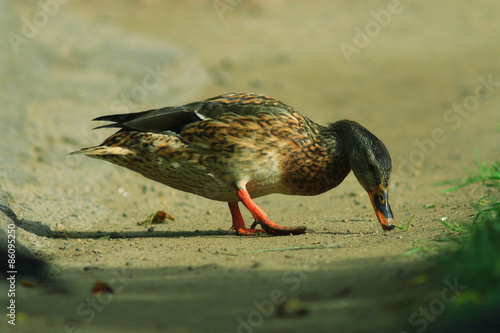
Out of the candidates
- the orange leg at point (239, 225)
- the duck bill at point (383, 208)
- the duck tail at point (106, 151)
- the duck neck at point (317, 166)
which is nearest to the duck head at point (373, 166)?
the duck bill at point (383, 208)

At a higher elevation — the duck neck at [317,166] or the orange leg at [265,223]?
the duck neck at [317,166]

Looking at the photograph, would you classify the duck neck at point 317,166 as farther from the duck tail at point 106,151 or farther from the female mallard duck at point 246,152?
the duck tail at point 106,151

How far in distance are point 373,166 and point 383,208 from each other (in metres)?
0.38

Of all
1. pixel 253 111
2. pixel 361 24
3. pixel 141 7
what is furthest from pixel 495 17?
pixel 253 111

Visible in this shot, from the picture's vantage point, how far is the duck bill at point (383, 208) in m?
5.08

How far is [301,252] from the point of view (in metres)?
4.24

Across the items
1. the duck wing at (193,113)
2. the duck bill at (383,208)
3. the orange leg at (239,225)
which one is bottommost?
the orange leg at (239,225)

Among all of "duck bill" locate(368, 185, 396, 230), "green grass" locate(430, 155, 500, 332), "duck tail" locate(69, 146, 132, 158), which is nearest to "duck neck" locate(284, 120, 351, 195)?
"duck bill" locate(368, 185, 396, 230)

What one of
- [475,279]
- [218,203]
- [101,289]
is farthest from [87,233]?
[475,279]

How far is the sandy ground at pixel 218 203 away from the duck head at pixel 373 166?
0.22 metres

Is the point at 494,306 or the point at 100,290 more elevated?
the point at 494,306

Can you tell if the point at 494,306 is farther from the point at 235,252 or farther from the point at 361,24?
the point at 361,24

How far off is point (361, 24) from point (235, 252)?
11.3m

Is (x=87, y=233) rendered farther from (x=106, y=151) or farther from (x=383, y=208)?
(x=383, y=208)
